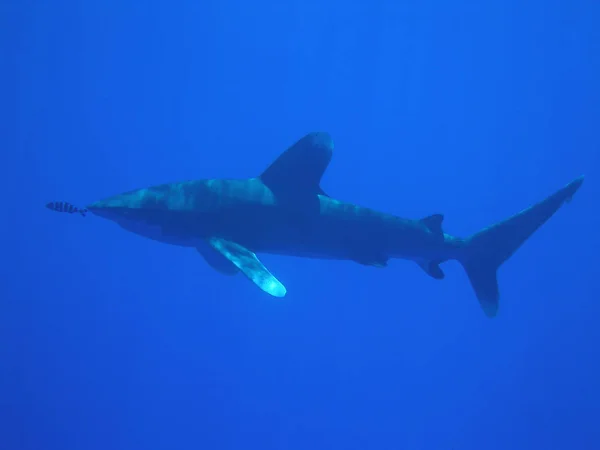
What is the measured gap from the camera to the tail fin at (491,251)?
10.4 meters

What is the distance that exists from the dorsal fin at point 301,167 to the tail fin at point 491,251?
3.32 metres

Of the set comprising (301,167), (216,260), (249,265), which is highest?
(301,167)

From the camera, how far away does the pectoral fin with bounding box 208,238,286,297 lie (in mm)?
7839

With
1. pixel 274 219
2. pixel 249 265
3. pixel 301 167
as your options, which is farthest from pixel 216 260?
pixel 301 167

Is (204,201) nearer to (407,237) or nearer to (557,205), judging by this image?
(407,237)

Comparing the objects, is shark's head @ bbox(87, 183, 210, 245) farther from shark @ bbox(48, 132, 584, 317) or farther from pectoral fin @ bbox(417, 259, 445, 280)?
pectoral fin @ bbox(417, 259, 445, 280)

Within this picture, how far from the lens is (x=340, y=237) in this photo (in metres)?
9.23

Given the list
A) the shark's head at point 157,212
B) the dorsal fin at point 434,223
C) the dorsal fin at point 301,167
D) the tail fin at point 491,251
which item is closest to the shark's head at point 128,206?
the shark's head at point 157,212

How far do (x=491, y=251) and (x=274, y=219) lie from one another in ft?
14.0

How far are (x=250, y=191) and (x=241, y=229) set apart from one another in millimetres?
624

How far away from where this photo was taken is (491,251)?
10.5 metres

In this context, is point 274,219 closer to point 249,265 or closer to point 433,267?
point 249,265

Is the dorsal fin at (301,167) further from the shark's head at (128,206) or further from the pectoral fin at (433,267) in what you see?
the pectoral fin at (433,267)

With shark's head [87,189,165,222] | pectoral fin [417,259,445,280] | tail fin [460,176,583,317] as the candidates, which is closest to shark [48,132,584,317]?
shark's head [87,189,165,222]
